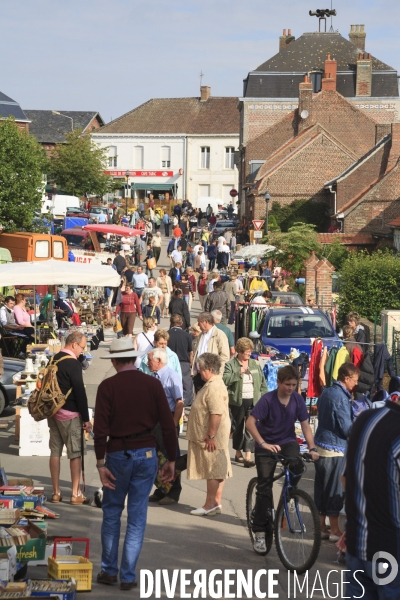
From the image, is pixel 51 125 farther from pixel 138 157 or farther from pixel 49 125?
pixel 138 157

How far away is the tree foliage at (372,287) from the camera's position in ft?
78.8

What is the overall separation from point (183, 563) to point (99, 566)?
0.69 meters

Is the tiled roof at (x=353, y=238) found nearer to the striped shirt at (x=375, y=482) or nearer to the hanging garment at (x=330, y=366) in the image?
the hanging garment at (x=330, y=366)

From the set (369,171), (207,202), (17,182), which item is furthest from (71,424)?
(207,202)

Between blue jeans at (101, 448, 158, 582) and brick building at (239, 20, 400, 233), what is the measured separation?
37.6 metres

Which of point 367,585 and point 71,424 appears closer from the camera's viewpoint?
point 367,585

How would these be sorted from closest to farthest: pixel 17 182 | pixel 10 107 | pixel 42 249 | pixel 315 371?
pixel 315 371, pixel 42 249, pixel 17 182, pixel 10 107

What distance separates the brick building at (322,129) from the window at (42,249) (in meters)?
18.0

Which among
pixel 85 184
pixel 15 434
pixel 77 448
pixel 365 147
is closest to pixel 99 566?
pixel 77 448

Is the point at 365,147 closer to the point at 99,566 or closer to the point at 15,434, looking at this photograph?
the point at 15,434

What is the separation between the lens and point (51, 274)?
17.5 meters

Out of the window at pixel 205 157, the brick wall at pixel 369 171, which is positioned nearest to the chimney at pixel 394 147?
the brick wall at pixel 369 171

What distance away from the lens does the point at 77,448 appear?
407 inches

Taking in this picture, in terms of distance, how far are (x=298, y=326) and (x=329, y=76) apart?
45498mm
